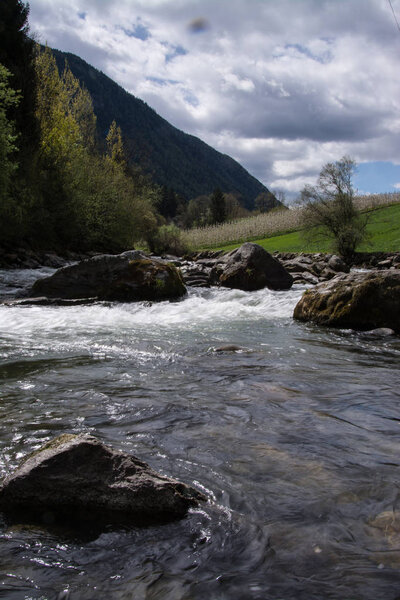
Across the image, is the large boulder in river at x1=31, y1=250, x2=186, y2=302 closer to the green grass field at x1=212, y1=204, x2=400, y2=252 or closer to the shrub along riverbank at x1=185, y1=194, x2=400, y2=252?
the green grass field at x1=212, y1=204, x2=400, y2=252

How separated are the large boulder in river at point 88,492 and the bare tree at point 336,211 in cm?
2932

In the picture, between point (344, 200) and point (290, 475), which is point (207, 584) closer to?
point (290, 475)

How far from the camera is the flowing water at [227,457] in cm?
206

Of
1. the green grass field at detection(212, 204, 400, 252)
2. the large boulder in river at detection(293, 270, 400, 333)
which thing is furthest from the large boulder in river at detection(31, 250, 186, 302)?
the green grass field at detection(212, 204, 400, 252)

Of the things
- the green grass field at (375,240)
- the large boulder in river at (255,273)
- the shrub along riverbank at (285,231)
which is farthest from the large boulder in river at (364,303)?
the shrub along riverbank at (285,231)

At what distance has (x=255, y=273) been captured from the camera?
1608 cm

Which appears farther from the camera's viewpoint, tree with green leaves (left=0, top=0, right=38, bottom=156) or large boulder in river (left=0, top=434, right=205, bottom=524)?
tree with green leaves (left=0, top=0, right=38, bottom=156)

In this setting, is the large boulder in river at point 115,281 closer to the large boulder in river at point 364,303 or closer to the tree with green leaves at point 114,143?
the large boulder in river at point 364,303

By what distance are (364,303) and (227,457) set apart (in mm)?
7467

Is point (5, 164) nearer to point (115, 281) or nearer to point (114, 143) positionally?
point (115, 281)

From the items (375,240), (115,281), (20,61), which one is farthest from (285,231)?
(115,281)

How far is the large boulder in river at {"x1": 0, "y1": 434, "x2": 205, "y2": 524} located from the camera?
2.46 m

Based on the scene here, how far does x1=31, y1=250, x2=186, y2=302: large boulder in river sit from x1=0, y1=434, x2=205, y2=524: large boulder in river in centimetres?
1105

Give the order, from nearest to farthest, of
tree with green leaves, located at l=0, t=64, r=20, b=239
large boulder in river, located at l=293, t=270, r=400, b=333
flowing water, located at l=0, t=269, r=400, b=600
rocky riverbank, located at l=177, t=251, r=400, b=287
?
flowing water, located at l=0, t=269, r=400, b=600
large boulder in river, located at l=293, t=270, r=400, b=333
rocky riverbank, located at l=177, t=251, r=400, b=287
tree with green leaves, located at l=0, t=64, r=20, b=239
